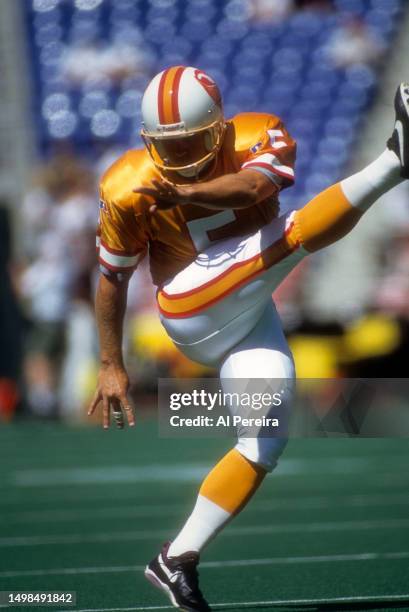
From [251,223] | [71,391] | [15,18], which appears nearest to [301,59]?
[15,18]

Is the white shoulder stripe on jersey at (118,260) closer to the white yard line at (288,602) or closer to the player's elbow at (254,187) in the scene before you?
the player's elbow at (254,187)

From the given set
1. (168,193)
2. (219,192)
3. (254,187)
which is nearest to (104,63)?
(254,187)

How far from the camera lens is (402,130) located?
11.4 feet

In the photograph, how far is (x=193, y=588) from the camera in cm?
372

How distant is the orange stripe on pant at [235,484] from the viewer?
3789 millimetres

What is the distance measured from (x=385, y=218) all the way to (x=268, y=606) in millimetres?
7047

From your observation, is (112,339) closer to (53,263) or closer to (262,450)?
(262,450)

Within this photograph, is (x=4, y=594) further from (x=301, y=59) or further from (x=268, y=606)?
(x=301, y=59)

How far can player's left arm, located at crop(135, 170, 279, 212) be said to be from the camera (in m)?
3.41

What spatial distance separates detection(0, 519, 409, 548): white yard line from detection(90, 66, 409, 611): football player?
1.63 meters

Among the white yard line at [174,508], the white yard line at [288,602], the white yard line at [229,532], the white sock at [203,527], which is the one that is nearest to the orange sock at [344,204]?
the white sock at [203,527]

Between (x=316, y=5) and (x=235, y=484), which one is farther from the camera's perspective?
(x=316, y=5)

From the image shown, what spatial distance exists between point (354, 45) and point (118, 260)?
957 centimetres

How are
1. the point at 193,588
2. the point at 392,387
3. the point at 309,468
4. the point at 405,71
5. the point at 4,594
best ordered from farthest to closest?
the point at 405,71
the point at 392,387
the point at 309,468
the point at 4,594
the point at 193,588
